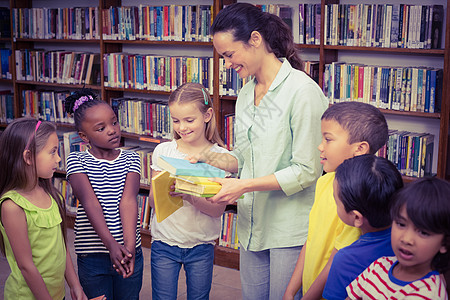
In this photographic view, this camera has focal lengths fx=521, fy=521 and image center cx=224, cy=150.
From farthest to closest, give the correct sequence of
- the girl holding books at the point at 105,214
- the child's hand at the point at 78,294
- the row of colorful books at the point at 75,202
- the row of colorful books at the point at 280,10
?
1. the row of colorful books at the point at 75,202
2. the row of colorful books at the point at 280,10
3. the girl holding books at the point at 105,214
4. the child's hand at the point at 78,294

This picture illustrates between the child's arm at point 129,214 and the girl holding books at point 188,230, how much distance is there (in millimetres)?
91

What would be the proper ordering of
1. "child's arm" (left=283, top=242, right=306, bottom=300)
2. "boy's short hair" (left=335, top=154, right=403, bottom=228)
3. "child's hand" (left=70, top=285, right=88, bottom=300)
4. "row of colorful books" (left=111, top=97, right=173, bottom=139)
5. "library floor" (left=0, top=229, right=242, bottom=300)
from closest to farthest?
"boy's short hair" (left=335, top=154, right=403, bottom=228)
"child's arm" (left=283, top=242, right=306, bottom=300)
"child's hand" (left=70, top=285, right=88, bottom=300)
"library floor" (left=0, top=229, right=242, bottom=300)
"row of colorful books" (left=111, top=97, right=173, bottom=139)

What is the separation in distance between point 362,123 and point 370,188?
259 mm

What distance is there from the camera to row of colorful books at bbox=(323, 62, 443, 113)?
2918mm

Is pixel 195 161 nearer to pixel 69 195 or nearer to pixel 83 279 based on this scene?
pixel 83 279

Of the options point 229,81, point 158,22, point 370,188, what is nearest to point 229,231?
point 229,81

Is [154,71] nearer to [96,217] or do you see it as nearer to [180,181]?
[96,217]

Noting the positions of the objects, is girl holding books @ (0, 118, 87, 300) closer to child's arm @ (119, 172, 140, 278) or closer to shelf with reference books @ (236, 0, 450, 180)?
child's arm @ (119, 172, 140, 278)

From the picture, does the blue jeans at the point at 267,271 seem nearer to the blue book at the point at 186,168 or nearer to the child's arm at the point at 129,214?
the blue book at the point at 186,168

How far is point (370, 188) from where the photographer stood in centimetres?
121

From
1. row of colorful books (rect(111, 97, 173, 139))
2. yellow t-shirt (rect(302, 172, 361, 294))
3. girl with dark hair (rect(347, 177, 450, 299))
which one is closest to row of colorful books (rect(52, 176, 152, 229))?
row of colorful books (rect(111, 97, 173, 139))

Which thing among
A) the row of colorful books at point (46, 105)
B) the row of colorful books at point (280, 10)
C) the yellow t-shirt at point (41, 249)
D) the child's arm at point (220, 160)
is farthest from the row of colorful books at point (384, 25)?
the row of colorful books at point (46, 105)

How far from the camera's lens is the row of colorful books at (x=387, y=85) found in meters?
2.92

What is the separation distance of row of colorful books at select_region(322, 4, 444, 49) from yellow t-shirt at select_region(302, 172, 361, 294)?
177cm
